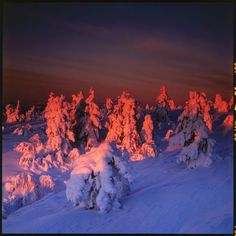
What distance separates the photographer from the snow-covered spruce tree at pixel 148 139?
70.7 feet

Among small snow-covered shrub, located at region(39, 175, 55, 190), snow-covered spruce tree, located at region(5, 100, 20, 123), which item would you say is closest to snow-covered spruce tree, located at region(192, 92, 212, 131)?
small snow-covered shrub, located at region(39, 175, 55, 190)

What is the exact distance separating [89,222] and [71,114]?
35.3 ft

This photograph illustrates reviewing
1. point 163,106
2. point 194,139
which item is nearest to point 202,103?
point 194,139

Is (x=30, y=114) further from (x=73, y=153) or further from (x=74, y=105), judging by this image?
(x=74, y=105)

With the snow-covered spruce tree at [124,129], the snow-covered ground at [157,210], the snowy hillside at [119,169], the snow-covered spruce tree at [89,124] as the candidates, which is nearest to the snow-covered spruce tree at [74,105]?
the snowy hillside at [119,169]

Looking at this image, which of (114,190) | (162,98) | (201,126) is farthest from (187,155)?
(114,190)

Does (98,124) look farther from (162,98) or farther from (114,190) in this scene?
(114,190)

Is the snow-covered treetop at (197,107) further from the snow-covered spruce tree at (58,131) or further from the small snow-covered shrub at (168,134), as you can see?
the snow-covered spruce tree at (58,131)

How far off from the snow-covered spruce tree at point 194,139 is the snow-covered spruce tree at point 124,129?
323 cm

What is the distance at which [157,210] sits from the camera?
14.7 metres

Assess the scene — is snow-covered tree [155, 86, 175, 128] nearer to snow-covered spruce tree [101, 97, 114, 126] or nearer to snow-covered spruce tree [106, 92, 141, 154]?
snow-covered spruce tree [106, 92, 141, 154]

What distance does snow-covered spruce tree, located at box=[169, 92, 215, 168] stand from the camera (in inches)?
710

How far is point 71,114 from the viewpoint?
24406 millimetres

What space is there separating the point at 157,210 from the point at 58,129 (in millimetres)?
9565
